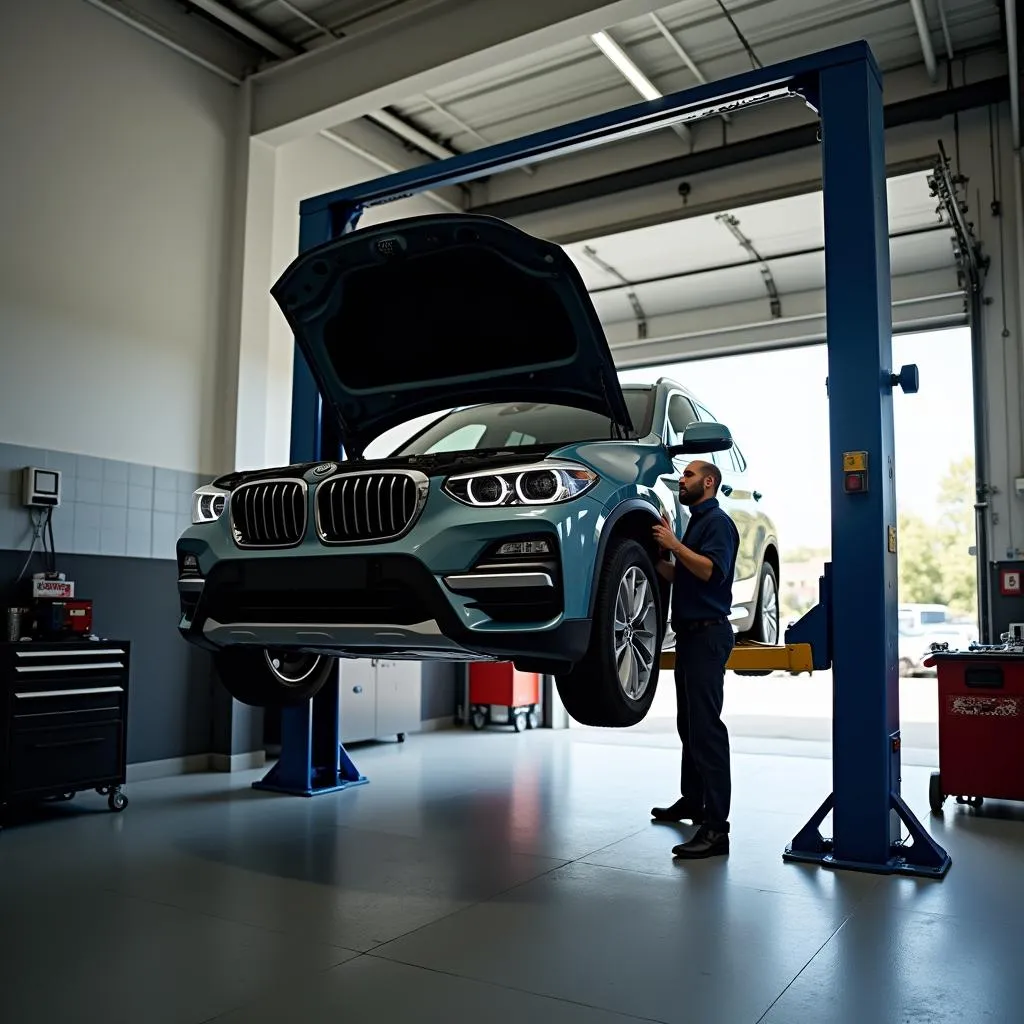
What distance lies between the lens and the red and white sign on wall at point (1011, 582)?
682 centimetres

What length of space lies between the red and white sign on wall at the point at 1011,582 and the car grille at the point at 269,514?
17.9ft

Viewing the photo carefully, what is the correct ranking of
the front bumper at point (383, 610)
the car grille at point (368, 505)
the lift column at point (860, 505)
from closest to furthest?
the front bumper at point (383, 610)
the car grille at point (368, 505)
the lift column at point (860, 505)

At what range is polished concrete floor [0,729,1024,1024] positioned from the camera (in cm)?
249

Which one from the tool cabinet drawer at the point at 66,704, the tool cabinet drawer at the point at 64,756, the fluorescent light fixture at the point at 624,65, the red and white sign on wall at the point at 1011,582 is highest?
the fluorescent light fixture at the point at 624,65

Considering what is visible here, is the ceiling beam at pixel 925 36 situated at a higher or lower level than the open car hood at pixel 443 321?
higher

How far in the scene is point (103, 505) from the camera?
19.4ft

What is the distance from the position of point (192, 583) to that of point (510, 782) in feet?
9.88

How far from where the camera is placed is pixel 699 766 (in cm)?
413

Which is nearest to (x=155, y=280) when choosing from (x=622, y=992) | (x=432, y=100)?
(x=432, y=100)

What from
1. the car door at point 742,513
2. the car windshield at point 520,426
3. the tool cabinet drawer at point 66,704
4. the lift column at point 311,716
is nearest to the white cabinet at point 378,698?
the lift column at point 311,716

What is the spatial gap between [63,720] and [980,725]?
4821 mm

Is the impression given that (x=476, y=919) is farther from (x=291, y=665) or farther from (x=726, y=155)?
(x=726, y=155)

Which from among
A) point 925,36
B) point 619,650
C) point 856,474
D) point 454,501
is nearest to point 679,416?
point 856,474

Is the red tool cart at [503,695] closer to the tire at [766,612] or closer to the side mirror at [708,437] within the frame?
the tire at [766,612]
